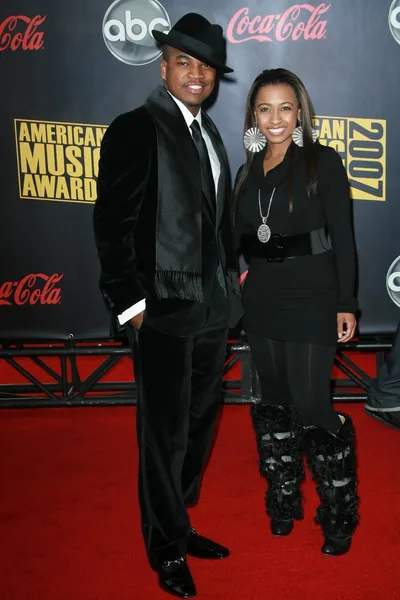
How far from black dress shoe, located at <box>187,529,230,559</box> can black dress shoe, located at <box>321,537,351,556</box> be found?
1.16 ft

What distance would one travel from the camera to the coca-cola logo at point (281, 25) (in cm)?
376

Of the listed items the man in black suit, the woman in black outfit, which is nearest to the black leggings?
the woman in black outfit

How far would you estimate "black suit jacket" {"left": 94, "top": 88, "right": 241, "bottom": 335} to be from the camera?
2.28 metres

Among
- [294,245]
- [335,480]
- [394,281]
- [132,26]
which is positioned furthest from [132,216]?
[394,281]

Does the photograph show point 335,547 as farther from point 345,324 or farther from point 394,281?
point 394,281

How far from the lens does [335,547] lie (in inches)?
104

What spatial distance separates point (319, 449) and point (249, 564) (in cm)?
47

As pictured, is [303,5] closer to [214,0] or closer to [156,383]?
[214,0]

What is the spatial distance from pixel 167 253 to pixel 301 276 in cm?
51

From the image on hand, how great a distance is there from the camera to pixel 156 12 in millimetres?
3766

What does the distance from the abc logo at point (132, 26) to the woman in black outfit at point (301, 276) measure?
4.50 ft

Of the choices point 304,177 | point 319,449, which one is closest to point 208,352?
point 319,449

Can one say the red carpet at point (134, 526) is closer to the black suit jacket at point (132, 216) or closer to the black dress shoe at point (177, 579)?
the black dress shoe at point (177, 579)

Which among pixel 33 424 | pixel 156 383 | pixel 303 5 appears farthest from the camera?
pixel 33 424
